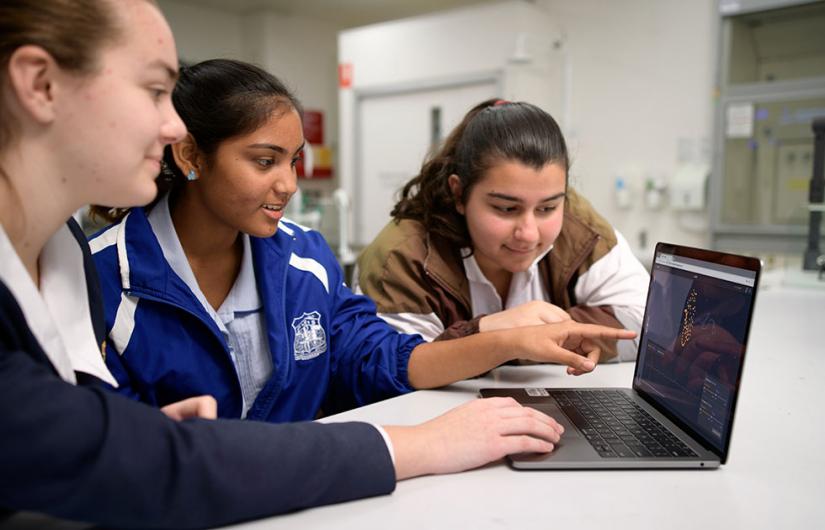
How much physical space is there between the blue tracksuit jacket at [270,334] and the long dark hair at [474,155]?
0.26 meters

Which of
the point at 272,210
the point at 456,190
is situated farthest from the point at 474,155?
the point at 272,210

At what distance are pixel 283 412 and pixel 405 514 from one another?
62 cm

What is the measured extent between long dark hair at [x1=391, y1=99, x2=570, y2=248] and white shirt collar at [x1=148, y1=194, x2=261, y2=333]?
1.41 feet

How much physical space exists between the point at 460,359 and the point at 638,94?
3335 millimetres

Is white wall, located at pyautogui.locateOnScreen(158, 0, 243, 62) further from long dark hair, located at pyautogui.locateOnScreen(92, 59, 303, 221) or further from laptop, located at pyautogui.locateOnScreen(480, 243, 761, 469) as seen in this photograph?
laptop, located at pyautogui.locateOnScreen(480, 243, 761, 469)

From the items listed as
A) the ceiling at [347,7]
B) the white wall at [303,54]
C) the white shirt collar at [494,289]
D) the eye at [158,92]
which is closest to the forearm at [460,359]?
the white shirt collar at [494,289]

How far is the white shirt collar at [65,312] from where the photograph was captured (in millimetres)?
656

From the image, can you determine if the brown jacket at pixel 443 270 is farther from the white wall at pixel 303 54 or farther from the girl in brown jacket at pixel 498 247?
the white wall at pixel 303 54

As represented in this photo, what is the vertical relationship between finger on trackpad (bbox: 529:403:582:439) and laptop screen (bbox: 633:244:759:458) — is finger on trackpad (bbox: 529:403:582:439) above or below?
below

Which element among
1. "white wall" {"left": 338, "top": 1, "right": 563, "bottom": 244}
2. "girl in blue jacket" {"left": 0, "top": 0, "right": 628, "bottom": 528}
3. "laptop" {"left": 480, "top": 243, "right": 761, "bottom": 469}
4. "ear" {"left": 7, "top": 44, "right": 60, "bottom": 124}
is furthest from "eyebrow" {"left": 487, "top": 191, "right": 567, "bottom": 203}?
"white wall" {"left": 338, "top": 1, "right": 563, "bottom": 244}

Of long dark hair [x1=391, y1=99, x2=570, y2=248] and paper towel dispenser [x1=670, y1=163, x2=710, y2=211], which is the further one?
paper towel dispenser [x1=670, y1=163, x2=710, y2=211]

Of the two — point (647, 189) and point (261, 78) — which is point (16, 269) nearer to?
point (261, 78)

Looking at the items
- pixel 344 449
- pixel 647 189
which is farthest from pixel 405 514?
pixel 647 189

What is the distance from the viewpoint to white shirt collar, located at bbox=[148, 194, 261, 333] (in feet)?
3.54
